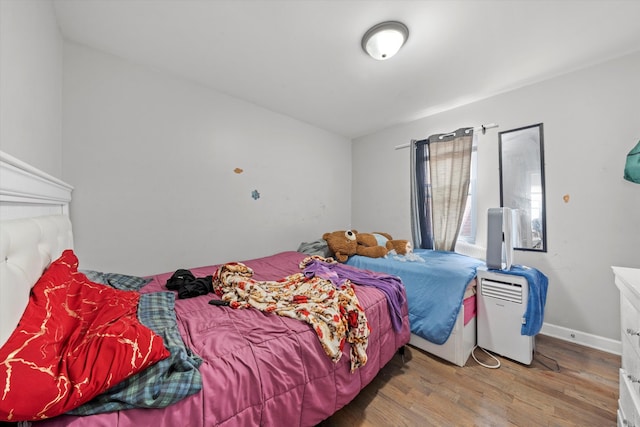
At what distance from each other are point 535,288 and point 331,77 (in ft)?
7.86

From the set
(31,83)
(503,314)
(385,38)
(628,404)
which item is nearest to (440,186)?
(503,314)

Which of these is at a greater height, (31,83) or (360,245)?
(31,83)

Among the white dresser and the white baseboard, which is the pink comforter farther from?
the white baseboard

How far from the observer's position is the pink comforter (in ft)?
2.52

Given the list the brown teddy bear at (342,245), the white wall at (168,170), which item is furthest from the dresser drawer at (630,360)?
the white wall at (168,170)

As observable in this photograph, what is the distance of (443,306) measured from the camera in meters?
1.88

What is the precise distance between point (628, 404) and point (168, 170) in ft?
10.5

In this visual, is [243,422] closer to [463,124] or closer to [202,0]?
[202,0]

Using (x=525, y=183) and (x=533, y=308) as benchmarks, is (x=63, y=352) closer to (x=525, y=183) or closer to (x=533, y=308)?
(x=533, y=308)

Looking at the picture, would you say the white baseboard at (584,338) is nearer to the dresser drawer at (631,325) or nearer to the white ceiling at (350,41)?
the dresser drawer at (631,325)

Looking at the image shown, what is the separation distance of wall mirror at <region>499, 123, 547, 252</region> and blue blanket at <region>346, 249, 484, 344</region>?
2.02ft

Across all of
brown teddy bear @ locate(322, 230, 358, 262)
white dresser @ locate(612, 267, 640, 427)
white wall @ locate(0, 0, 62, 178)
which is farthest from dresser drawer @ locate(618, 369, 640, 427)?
white wall @ locate(0, 0, 62, 178)

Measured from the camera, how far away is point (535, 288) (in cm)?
176

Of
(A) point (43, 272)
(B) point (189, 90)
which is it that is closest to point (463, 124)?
(B) point (189, 90)
